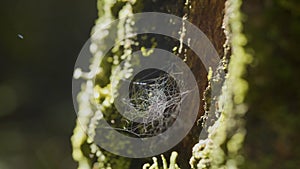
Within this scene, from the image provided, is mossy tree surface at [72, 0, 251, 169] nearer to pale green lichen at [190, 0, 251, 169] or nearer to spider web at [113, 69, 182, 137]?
pale green lichen at [190, 0, 251, 169]

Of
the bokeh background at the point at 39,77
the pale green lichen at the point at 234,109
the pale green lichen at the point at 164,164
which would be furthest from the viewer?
the bokeh background at the point at 39,77

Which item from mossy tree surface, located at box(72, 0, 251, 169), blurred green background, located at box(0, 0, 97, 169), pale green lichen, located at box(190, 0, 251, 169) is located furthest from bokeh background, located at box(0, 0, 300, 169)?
pale green lichen, located at box(190, 0, 251, 169)

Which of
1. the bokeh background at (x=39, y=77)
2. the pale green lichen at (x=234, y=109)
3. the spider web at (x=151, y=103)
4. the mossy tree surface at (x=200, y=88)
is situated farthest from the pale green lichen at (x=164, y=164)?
the pale green lichen at (x=234, y=109)

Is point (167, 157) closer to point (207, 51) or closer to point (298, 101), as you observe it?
point (207, 51)

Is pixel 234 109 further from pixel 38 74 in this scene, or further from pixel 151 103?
pixel 38 74

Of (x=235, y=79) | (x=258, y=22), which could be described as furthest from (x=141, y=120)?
(x=258, y=22)

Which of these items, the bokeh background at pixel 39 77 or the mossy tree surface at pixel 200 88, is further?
the bokeh background at pixel 39 77

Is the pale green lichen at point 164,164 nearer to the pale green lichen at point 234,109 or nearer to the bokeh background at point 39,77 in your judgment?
the bokeh background at point 39,77
